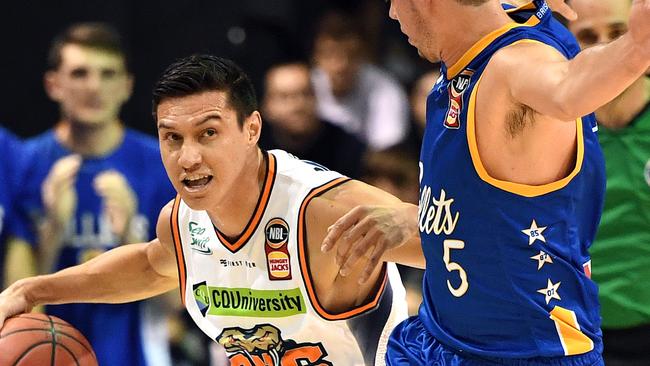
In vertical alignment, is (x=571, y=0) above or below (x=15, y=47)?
below

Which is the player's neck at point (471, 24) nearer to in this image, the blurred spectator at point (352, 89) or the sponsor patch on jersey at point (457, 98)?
the sponsor patch on jersey at point (457, 98)

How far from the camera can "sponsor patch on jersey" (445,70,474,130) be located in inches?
127

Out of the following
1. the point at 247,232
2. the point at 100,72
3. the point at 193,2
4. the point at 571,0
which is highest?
Answer: the point at 193,2

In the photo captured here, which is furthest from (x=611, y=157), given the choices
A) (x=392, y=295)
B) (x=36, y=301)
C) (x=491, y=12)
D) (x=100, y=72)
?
(x=100, y=72)

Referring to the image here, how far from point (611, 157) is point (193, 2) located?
393cm

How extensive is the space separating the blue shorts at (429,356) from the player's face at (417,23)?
2.76 feet

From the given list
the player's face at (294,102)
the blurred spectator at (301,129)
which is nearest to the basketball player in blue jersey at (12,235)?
the blurred spectator at (301,129)

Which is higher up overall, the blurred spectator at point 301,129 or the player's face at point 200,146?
the blurred spectator at point 301,129

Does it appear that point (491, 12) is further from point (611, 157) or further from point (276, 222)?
point (611, 157)

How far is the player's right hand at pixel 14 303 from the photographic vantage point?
436 cm

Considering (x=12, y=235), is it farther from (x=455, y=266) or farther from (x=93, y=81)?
(x=455, y=266)

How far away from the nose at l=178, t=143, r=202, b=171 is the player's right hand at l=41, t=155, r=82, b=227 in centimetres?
313

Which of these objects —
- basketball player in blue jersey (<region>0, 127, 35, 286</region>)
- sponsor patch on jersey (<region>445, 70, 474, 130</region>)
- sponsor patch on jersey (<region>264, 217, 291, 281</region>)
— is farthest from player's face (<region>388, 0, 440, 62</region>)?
basketball player in blue jersey (<region>0, 127, 35, 286</region>)

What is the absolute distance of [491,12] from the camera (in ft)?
10.8
